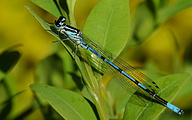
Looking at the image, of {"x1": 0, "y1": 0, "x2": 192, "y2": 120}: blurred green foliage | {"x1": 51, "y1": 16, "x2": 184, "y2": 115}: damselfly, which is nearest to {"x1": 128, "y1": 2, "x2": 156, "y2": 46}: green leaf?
{"x1": 0, "y1": 0, "x2": 192, "y2": 120}: blurred green foliage

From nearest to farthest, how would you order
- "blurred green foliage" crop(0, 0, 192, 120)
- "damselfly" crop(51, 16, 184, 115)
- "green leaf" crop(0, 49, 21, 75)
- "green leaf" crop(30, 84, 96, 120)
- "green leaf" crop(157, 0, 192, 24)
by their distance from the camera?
"green leaf" crop(30, 84, 96, 120) < "blurred green foliage" crop(0, 0, 192, 120) < "green leaf" crop(0, 49, 21, 75) < "damselfly" crop(51, 16, 184, 115) < "green leaf" crop(157, 0, 192, 24)

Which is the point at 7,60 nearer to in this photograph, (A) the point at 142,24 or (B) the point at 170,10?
(A) the point at 142,24

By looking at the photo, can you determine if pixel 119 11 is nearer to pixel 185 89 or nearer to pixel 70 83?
pixel 70 83

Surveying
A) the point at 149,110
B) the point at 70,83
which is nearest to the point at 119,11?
the point at 149,110

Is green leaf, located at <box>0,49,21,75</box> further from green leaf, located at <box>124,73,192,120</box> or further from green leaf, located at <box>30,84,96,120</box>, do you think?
green leaf, located at <box>124,73,192,120</box>

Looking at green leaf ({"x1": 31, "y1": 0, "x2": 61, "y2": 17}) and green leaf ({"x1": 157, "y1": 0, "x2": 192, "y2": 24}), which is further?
green leaf ({"x1": 157, "y1": 0, "x2": 192, "y2": 24})
